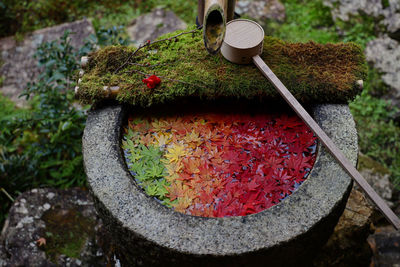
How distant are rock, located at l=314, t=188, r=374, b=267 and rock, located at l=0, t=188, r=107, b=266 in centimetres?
177

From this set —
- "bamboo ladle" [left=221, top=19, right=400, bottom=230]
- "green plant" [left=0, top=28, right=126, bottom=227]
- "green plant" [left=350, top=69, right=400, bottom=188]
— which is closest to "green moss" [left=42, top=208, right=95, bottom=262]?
"green plant" [left=0, top=28, right=126, bottom=227]

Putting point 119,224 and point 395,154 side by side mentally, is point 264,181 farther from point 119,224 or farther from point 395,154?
point 395,154

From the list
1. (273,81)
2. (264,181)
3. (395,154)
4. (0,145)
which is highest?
(273,81)

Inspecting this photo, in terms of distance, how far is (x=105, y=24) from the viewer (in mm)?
4879

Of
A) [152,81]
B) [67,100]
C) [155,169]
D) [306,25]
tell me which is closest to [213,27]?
[152,81]

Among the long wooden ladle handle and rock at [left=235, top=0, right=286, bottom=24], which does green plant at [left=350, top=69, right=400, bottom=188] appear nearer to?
rock at [left=235, top=0, right=286, bottom=24]

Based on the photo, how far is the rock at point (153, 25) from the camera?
457 centimetres

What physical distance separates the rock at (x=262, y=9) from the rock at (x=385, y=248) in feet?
9.54

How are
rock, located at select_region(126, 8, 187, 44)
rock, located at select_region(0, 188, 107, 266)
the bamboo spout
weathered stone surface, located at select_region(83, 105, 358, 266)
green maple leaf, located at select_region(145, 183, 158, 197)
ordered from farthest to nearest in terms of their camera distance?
rock, located at select_region(126, 8, 187, 44), rock, located at select_region(0, 188, 107, 266), green maple leaf, located at select_region(145, 183, 158, 197), the bamboo spout, weathered stone surface, located at select_region(83, 105, 358, 266)

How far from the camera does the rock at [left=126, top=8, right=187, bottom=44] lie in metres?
4.57

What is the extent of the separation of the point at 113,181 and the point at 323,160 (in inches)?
48.9

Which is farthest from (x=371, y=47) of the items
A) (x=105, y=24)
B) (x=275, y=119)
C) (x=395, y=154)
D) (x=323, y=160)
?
(x=105, y=24)

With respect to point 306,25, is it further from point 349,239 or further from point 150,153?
point 150,153

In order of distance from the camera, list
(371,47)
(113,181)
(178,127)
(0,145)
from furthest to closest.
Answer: (371,47) → (0,145) → (178,127) → (113,181)
